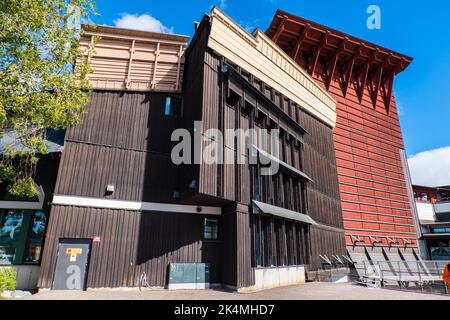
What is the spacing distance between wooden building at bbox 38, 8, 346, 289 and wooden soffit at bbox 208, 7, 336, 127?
125mm

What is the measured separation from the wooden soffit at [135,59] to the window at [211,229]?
926 centimetres

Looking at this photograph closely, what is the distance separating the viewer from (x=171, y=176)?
16984mm

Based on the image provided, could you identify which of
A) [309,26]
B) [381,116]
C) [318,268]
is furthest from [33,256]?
[381,116]

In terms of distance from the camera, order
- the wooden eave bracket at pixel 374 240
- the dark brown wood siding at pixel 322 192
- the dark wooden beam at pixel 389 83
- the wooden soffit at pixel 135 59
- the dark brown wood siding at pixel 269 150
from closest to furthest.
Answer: the dark brown wood siding at pixel 269 150, the wooden soffit at pixel 135 59, the dark brown wood siding at pixel 322 192, the wooden eave bracket at pixel 374 240, the dark wooden beam at pixel 389 83

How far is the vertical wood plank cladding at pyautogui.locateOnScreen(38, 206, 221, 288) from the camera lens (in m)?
14.1

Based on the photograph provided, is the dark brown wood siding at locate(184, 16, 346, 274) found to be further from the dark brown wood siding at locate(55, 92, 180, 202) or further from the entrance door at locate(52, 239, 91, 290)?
the entrance door at locate(52, 239, 91, 290)

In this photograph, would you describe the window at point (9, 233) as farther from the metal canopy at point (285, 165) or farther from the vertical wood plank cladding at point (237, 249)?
the metal canopy at point (285, 165)

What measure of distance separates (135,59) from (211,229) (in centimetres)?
1276

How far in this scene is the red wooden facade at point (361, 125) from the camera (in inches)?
1335

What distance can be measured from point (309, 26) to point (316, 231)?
1020 inches

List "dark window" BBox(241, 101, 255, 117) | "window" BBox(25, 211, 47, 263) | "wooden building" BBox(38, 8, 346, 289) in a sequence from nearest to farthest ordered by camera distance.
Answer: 1. "wooden building" BBox(38, 8, 346, 289)
2. "window" BBox(25, 211, 47, 263)
3. "dark window" BBox(241, 101, 255, 117)

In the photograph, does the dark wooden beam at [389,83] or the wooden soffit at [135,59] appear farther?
the dark wooden beam at [389,83]

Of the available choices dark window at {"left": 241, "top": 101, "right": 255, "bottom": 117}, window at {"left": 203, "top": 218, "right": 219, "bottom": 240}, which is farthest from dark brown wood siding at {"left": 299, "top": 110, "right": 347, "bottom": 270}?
window at {"left": 203, "top": 218, "right": 219, "bottom": 240}

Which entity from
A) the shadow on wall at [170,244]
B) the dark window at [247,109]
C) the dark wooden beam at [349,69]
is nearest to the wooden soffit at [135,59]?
the dark window at [247,109]
